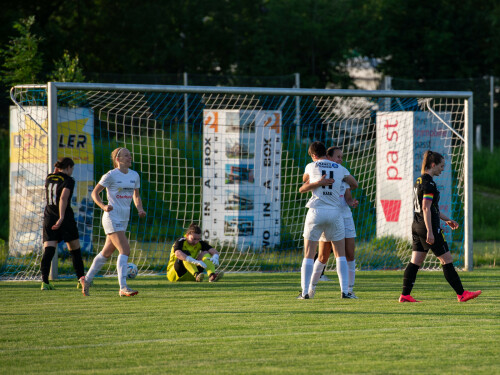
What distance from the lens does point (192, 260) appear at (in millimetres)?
10617

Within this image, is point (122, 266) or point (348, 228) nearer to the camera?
point (122, 266)

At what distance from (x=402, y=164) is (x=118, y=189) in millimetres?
6609

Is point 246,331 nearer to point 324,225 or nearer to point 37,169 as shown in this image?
point 324,225

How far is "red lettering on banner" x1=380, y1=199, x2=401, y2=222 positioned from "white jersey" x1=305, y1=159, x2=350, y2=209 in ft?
17.7

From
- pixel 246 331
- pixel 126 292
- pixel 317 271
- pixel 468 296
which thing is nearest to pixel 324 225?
pixel 317 271

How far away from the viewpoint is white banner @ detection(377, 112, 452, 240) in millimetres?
13641

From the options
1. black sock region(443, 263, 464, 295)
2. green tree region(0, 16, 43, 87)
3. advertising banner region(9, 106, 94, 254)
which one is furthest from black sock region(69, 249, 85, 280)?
green tree region(0, 16, 43, 87)

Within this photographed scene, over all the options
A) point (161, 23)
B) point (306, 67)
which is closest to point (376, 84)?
point (306, 67)

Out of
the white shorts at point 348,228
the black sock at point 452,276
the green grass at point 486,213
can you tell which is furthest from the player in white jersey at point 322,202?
the green grass at point 486,213

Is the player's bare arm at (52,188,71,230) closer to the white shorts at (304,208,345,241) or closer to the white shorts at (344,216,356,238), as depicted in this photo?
the white shorts at (304,208,345,241)

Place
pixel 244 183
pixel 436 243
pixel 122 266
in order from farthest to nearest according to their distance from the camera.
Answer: pixel 244 183 → pixel 122 266 → pixel 436 243

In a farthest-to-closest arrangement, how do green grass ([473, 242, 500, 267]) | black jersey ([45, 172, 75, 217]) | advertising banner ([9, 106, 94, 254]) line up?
green grass ([473, 242, 500, 267])
advertising banner ([9, 106, 94, 254])
black jersey ([45, 172, 75, 217])

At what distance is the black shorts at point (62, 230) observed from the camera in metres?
9.81

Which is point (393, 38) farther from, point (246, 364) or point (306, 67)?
point (246, 364)
